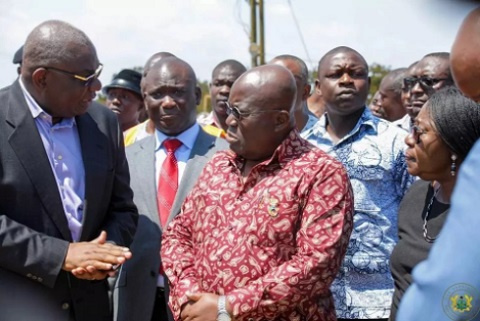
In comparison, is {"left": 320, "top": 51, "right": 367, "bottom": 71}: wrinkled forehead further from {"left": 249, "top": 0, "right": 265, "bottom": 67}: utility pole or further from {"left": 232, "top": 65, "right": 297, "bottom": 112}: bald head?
{"left": 249, "top": 0, "right": 265, "bottom": 67}: utility pole

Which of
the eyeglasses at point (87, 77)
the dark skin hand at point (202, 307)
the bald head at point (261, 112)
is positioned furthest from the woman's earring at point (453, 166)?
the eyeglasses at point (87, 77)

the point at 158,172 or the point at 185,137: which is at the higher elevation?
the point at 185,137

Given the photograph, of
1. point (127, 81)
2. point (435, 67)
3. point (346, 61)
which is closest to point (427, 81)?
point (435, 67)

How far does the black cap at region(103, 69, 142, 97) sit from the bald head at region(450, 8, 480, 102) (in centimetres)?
619

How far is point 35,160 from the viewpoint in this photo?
11.5 ft

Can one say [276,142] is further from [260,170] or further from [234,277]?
[234,277]

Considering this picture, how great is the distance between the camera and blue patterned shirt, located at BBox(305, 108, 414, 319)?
393cm

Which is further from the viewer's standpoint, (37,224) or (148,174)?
(148,174)

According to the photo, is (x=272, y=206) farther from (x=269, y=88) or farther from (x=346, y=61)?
(x=346, y=61)

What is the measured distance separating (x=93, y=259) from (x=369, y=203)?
1571mm

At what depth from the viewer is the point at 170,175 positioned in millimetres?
4473

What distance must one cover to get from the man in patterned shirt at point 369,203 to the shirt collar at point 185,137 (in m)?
0.84

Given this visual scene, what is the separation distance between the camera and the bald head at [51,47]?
3.62 metres

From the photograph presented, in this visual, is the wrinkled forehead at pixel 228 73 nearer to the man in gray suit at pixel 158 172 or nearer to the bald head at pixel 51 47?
the man in gray suit at pixel 158 172
